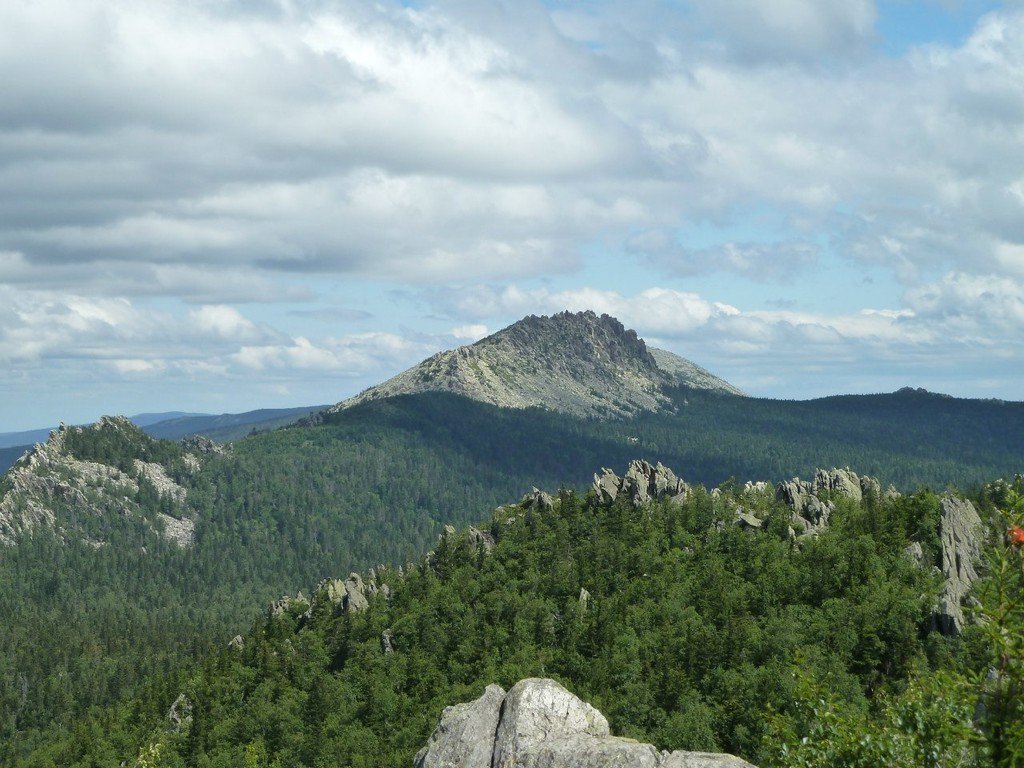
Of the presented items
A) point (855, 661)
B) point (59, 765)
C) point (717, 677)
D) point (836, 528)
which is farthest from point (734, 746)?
point (59, 765)

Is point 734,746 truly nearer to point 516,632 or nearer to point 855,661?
point 855,661

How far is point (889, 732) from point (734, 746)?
97.7 meters

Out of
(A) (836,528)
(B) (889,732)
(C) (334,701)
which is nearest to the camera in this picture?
(B) (889,732)

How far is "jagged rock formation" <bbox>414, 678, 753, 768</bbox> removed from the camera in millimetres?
47903

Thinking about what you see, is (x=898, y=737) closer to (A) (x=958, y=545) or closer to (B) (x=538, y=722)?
(B) (x=538, y=722)

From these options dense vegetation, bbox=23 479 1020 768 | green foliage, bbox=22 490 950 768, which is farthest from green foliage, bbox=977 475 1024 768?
green foliage, bbox=22 490 950 768

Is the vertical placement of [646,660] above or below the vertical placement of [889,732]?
below

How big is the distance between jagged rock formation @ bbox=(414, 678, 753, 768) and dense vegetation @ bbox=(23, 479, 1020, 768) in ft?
200

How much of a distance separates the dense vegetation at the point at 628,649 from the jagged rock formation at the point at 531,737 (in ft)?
200

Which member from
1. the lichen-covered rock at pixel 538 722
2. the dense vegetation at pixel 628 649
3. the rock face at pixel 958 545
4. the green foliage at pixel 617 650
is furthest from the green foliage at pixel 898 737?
the rock face at pixel 958 545

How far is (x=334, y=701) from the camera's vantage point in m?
165

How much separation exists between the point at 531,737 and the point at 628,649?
104m

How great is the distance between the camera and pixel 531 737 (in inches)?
2117

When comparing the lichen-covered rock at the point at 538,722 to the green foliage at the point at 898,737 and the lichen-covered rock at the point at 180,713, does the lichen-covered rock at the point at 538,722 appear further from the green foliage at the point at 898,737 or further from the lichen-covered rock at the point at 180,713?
the lichen-covered rock at the point at 180,713
